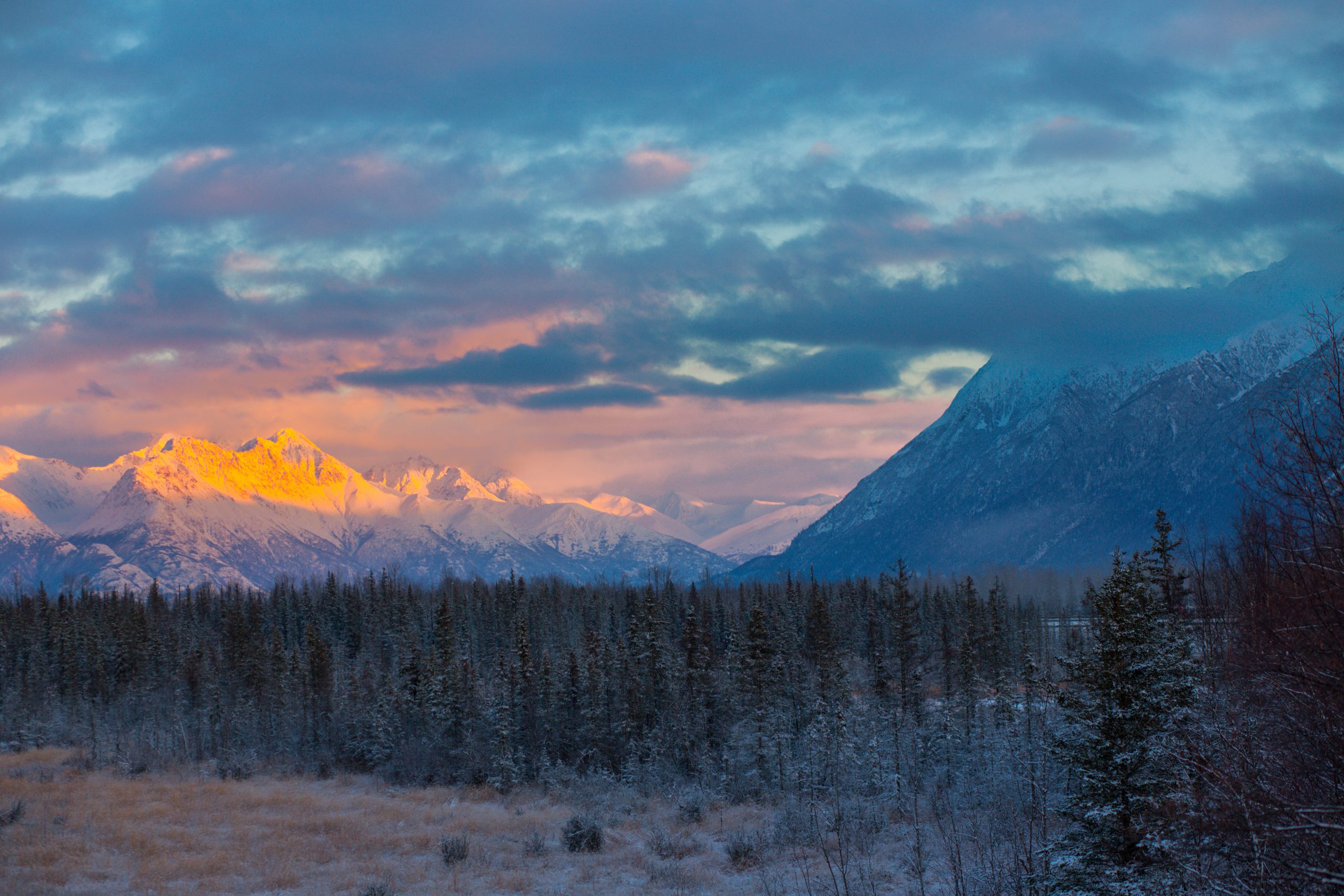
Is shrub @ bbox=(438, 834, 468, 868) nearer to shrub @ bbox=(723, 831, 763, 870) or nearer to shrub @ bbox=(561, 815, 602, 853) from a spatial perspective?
shrub @ bbox=(561, 815, 602, 853)

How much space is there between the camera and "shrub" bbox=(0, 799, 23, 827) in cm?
3819

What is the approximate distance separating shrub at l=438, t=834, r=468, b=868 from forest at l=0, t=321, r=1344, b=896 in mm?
10886

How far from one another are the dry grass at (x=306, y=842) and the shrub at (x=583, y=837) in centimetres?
68

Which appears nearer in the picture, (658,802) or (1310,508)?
(1310,508)

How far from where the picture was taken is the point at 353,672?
99625 millimetres

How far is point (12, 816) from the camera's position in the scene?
39062mm

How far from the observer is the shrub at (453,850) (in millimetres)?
34938

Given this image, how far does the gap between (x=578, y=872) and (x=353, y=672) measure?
74.8m

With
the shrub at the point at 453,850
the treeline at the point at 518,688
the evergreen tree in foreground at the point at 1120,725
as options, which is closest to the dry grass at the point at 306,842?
the shrub at the point at 453,850

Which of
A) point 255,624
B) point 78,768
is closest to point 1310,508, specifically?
point 78,768

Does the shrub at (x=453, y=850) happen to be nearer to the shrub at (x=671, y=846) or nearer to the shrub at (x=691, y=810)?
the shrub at (x=671, y=846)

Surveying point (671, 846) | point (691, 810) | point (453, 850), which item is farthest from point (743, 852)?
point (691, 810)

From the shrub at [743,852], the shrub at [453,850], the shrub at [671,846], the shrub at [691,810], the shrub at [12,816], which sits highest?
the shrub at [12,816]

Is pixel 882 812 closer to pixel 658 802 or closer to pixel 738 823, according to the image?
pixel 738 823
